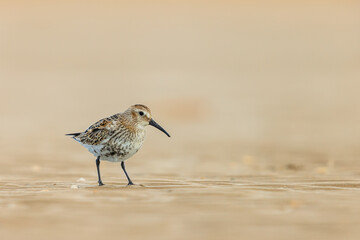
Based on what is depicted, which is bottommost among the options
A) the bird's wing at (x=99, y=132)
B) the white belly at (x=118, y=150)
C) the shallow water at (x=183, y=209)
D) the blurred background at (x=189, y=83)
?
the shallow water at (x=183, y=209)

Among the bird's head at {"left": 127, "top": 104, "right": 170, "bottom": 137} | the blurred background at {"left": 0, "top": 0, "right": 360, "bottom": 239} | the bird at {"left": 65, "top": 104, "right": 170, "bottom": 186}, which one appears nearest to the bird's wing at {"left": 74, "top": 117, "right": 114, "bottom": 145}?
the bird at {"left": 65, "top": 104, "right": 170, "bottom": 186}

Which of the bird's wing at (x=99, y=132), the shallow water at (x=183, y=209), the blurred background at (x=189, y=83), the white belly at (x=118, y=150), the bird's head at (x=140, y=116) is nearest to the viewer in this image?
the shallow water at (x=183, y=209)

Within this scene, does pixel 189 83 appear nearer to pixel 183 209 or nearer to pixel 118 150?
pixel 118 150

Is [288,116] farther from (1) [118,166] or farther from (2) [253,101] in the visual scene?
(1) [118,166]

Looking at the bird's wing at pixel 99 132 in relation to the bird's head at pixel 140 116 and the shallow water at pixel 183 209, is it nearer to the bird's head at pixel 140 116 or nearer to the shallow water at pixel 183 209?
the bird's head at pixel 140 116

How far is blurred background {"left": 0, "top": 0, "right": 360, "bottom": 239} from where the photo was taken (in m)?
11.9

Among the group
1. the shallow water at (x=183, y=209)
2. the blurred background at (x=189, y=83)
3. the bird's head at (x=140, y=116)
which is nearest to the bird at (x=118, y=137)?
the bird's head at (x=140, y=116)

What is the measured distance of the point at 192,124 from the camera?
16484 mm

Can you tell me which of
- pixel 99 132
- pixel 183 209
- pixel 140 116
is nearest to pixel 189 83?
pixel 140 116

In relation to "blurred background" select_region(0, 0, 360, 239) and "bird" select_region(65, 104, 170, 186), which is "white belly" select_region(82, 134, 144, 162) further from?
"blurred background" select_region(0, 0, 360, 239)

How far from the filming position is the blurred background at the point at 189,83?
39.1 ft

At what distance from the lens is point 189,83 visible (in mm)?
22984

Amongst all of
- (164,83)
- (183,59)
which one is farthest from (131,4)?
(164,83)

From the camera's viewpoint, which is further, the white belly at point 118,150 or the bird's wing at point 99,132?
the bird's wing at point 99,132
